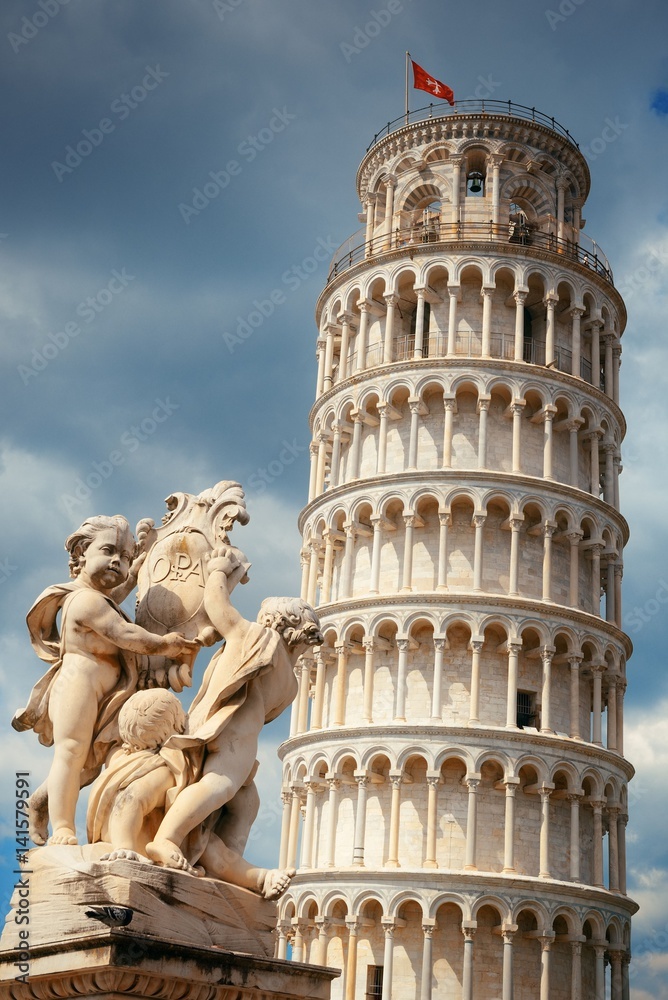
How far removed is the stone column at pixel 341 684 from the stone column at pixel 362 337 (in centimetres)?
1065

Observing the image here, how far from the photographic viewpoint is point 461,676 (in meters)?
44.6

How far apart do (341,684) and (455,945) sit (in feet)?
30.1

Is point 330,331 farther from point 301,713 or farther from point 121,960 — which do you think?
point 121,960

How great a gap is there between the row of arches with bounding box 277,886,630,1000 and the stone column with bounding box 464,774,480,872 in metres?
1.04

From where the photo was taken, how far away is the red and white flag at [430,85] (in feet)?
173

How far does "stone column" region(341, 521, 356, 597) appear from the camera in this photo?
153 ft

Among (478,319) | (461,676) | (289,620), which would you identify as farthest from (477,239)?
(289,620)

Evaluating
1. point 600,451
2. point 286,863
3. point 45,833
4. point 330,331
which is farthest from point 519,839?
point 45,833

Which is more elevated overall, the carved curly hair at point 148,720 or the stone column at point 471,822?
the stone column at point 471,822

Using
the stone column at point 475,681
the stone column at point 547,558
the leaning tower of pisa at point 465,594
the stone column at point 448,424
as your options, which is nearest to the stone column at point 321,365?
the leaning tower of pisa at point 465,594

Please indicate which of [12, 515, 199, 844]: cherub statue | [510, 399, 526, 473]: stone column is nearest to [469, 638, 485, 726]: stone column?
[510, 399, 526, 473]: stone column

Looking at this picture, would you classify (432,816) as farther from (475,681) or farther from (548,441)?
(548,441)

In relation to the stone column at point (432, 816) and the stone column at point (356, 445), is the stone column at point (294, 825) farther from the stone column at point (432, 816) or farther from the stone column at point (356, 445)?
the stone column at point (356, 445)

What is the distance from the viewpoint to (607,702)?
47312mm
